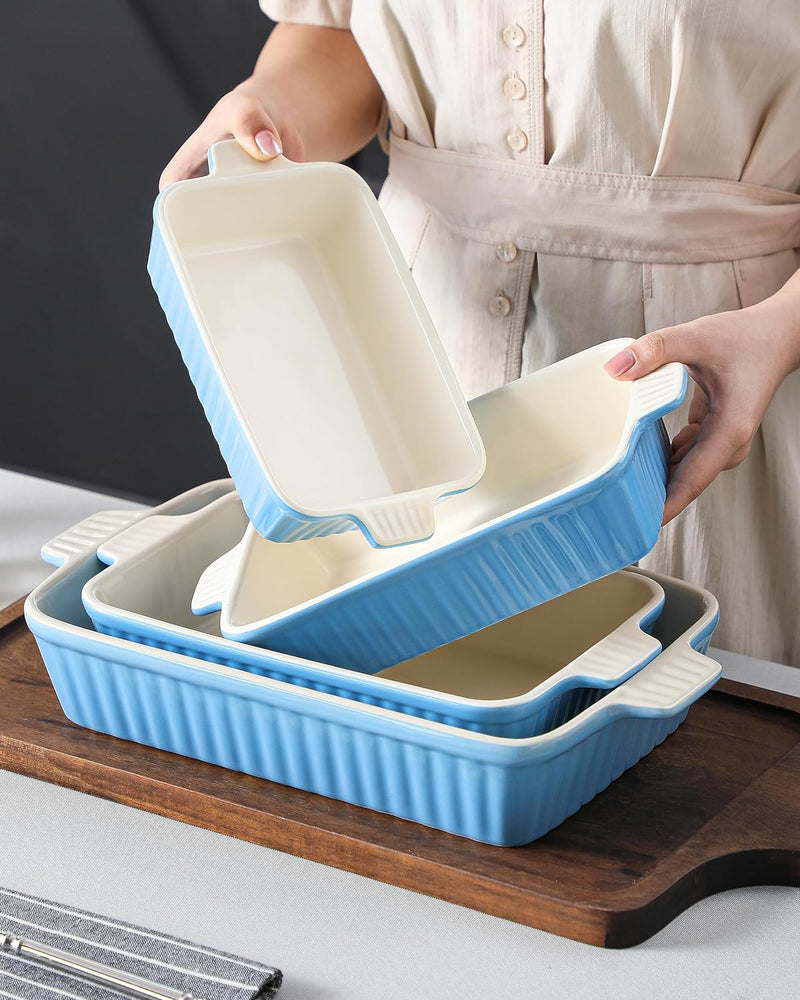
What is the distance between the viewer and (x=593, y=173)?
0.91 m

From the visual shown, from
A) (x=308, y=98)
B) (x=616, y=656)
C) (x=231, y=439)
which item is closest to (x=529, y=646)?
Result: (x=616, y=656)

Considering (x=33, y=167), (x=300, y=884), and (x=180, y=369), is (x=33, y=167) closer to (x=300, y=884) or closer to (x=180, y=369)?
(x=180, y=369)

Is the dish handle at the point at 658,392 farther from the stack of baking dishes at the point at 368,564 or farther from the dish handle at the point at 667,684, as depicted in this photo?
the dish handle at the point at 667,684

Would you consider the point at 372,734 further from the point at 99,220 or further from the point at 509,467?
the point at 99,220

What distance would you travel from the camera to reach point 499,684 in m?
0.73

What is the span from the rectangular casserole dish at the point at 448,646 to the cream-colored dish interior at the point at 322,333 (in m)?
0.11

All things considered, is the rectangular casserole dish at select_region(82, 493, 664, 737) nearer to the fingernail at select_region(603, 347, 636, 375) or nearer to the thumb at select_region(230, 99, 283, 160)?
the fingernail at select_region(603, 347, 636, 375)

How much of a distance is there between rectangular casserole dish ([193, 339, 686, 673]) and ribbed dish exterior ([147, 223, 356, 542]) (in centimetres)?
4

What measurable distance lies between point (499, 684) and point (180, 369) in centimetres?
142

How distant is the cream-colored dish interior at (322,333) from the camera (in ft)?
2.41

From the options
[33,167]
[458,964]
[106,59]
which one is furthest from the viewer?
[33,167]

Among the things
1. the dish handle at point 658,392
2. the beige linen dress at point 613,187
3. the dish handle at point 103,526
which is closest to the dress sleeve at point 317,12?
the beige linen dress at point 613,187

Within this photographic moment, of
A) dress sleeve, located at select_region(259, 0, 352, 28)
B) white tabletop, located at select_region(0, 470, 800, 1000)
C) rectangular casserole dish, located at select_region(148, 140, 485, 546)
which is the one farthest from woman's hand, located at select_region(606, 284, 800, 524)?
dress sleeve, located at select_region(259, 0, 352, 28)

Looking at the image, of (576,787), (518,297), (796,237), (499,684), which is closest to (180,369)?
(518,297)
